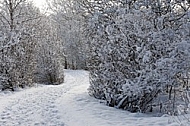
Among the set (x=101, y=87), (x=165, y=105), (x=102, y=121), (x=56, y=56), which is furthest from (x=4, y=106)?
(x=56, y=56)

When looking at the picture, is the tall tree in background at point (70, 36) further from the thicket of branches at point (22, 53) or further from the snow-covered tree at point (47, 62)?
the thicket of branches at point (22, 53)

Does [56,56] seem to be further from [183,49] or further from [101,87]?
[183,49]

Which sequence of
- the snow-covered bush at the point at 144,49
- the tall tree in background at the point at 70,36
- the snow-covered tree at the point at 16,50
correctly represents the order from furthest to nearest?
the tall tree in background at the point at 70,36
the snow-covered tree at the point at 16,50
the snow-covered bush at the point at 144,49

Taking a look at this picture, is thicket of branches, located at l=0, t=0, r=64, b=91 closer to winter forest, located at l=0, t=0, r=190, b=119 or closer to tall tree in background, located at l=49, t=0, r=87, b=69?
winter forest, located at l=0, t=0, r=190, b=119

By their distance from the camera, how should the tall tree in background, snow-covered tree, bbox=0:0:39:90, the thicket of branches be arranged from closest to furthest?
snow-covered tree, bbox=0:0:39:90
the thicket of branches
the tall tree in background

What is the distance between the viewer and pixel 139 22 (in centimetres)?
862

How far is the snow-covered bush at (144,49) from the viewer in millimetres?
8227

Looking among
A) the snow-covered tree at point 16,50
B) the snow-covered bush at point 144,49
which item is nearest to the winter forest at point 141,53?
the snow-covered bush at point 144,49

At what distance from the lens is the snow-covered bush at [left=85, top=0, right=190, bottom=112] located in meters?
8.23

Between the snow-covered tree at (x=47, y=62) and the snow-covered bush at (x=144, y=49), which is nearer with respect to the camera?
the snow-covered bush at (x=144, y=49)

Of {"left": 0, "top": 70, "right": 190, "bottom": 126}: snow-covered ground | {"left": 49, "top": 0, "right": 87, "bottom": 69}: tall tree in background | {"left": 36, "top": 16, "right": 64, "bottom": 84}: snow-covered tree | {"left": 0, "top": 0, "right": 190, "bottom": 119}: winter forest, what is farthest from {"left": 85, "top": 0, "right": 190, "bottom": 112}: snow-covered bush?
{"left": 49, "top": 0, "right": 87, "bottom": 69}: tall tree in background

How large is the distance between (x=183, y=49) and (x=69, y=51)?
32.7 meters

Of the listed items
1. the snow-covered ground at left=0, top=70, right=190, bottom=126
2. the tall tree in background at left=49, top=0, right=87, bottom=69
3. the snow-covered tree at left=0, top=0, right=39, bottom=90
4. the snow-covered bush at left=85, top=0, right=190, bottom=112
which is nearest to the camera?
the snow-covered ground at left=0, top=70, right=190, bottom=126

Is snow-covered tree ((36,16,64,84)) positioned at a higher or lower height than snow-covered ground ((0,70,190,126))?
higher
